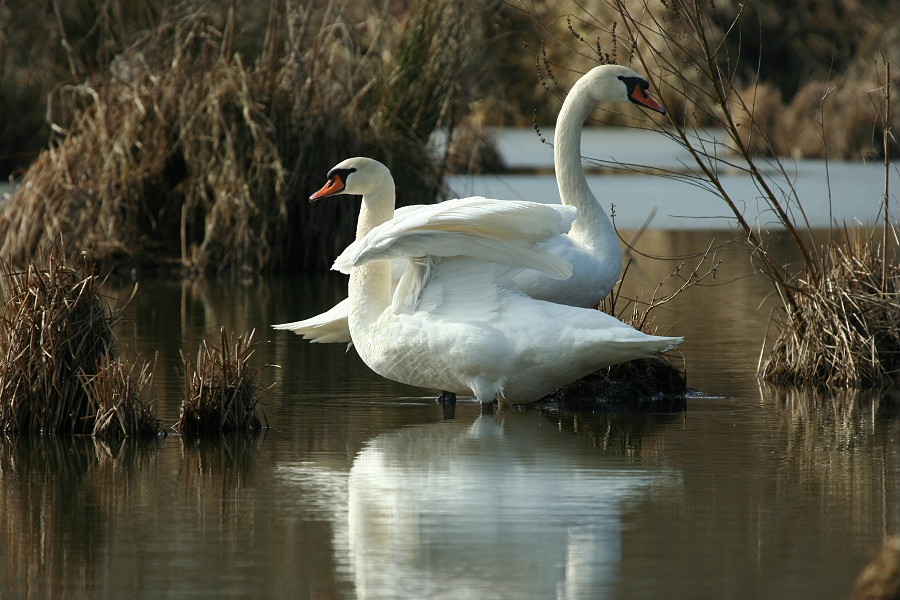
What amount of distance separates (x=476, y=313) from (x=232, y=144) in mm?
6583

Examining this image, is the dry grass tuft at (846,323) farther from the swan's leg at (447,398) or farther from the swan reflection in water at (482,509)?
the swan reflection in water at (482,509)

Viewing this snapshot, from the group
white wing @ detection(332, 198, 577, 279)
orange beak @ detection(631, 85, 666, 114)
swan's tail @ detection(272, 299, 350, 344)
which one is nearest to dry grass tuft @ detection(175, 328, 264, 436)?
white wing @ detection(332, 198, 577, 279)

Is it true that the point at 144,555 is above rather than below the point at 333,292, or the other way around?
below

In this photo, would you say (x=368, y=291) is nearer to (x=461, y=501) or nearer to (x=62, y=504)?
(x=461, y=501)

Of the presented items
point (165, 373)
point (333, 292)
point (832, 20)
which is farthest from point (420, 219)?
point (832, 20)

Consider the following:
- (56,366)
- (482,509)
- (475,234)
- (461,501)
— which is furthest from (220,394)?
(482,509)

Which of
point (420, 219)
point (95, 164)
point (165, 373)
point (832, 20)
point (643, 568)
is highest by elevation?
point (832, 20)

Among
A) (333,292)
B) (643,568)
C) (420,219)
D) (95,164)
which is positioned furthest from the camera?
(95,164)

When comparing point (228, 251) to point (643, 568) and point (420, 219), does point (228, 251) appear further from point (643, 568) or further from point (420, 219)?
point (643, 568)

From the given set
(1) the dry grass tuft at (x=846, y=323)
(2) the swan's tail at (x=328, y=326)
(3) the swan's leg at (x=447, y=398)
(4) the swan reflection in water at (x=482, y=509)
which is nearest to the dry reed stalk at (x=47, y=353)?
(4) the swan reflection in water at (x=482, y=509)

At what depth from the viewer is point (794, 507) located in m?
5.05

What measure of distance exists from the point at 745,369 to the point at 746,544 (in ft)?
12.6

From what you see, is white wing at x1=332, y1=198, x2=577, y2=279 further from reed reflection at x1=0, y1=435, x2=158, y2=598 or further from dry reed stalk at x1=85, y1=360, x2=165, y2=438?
reed reflection at x1=0, y1=435, x2=158, y2=598

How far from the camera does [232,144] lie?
1304 cm
